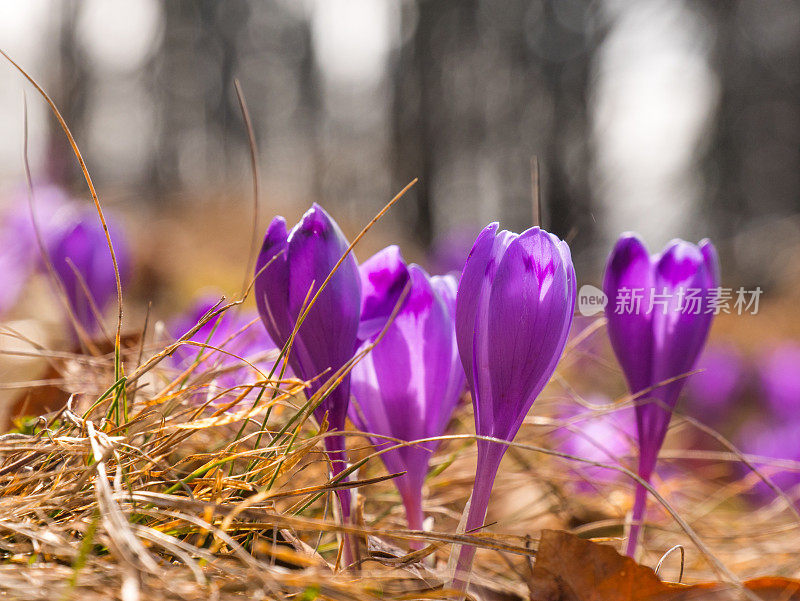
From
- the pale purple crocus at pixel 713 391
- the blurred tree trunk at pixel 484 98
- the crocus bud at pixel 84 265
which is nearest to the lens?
the crocus bud at pixel 84 265

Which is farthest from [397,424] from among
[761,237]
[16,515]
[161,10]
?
[161,10]

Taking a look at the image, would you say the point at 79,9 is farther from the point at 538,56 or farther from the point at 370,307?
the point at 370,307

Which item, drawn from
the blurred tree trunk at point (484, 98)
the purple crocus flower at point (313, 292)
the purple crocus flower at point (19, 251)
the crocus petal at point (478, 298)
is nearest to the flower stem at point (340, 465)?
the purple crocus flower at point (313, 292)

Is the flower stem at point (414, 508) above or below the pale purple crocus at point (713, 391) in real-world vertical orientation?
above

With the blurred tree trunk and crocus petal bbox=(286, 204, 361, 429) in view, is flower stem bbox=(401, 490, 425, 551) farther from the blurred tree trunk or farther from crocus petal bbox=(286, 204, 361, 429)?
the blurred tree trunk

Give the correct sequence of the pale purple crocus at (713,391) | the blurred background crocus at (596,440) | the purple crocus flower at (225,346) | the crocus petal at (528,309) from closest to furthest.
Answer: the crocus petal at (528,309) → the purple crocus flower at (225,346) → the blurred background crocus at (596,440) → the pale purple crocus at (713,391)

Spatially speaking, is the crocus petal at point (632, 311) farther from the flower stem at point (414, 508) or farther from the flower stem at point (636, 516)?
the flower stem at point (414, 508)

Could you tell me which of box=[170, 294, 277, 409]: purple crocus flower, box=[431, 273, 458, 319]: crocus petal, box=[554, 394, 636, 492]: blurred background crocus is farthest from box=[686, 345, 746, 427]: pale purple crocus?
box=[431, 273, 458, 319]: crocus petal
